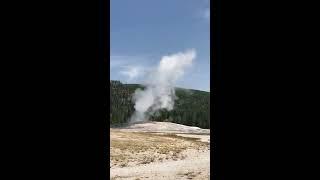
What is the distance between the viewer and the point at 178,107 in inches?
4375

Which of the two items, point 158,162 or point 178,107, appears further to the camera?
point 178,107

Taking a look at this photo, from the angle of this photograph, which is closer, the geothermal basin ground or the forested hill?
the geothermal basin ground

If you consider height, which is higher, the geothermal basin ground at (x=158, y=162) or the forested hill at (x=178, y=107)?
the forested hill at (x=178, y=107)

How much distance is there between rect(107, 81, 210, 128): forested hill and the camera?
79.9 m

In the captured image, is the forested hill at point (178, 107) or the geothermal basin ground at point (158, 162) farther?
the forested hill at point (178, 107)

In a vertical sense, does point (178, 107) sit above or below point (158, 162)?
above

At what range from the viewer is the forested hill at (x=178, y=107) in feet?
262
